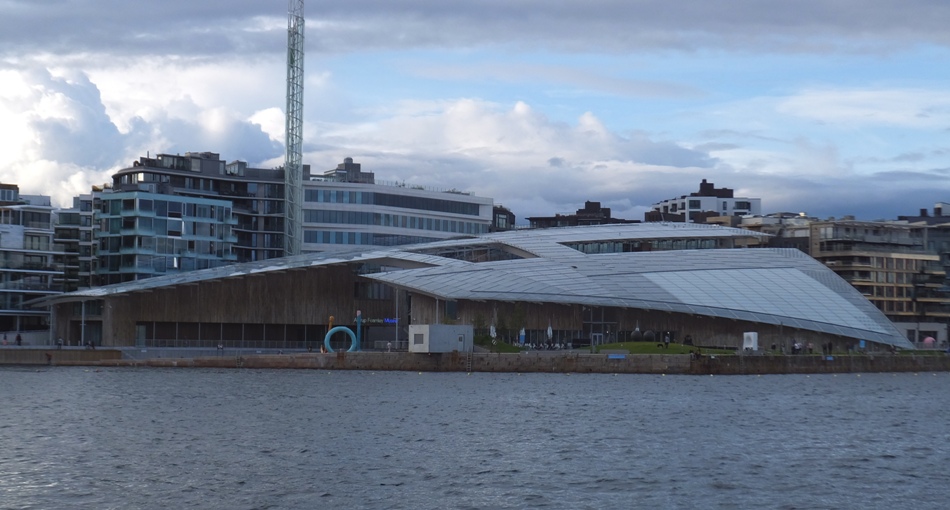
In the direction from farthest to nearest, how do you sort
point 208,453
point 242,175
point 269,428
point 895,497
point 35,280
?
point 242,175, point 35,280, point 269,428, point 208,453, point 895,497

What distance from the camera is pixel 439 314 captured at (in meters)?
100

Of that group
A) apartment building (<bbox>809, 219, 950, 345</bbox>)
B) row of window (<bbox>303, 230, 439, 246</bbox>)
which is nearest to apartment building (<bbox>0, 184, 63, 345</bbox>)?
row of window (<bbox>303, 230, 439, 246</bbox>)

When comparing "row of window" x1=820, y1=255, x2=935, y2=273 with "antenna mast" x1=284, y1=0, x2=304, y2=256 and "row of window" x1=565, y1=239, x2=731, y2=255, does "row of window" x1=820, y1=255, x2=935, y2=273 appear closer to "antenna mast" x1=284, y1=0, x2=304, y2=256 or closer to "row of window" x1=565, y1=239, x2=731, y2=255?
"row of window" x1=565, y1=239, x2=731, y2=255

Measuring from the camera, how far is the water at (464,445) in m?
35.0

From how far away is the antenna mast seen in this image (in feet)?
446

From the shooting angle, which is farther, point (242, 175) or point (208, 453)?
point (242, 175)

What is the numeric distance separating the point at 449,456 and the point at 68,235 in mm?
97300

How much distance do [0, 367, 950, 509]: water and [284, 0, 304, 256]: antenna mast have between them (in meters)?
61.4

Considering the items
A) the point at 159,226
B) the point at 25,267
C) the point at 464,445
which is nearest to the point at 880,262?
the point at 159,226

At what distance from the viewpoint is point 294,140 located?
139000 millimetres

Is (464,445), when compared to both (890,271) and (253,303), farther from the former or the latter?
(890,271)

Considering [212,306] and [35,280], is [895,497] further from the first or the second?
Answer: [35,280]

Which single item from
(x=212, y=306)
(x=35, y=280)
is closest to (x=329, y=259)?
(x=212, y=306)

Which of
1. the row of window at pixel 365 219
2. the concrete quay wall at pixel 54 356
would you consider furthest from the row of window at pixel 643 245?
the concrete quay wall at pixel 54 356
